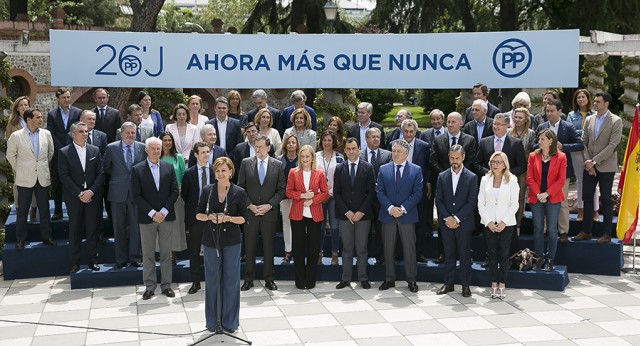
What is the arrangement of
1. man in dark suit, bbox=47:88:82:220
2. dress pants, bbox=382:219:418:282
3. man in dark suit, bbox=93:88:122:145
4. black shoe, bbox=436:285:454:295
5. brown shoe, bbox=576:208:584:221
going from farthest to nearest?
1. brown shoe, bbox=576:208:584:221
2. man in dark suit, bbox=93:88:122:145
3. man in dark suit, bbox=47:88:82:220
4. dress pants, bbox=382:219:418:282
5. black shoe, bbox=436:285:454:295

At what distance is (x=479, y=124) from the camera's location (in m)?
9.05

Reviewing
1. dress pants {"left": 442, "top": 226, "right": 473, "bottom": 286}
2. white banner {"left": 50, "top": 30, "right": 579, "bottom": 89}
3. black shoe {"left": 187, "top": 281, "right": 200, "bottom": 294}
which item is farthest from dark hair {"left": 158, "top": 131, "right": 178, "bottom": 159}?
dress pants {"left": 442, "top": 226, "right": 473, "bottom": 286}

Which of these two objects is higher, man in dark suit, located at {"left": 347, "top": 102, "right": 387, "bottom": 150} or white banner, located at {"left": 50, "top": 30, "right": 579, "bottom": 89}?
white banner, located at {"left": 50, "top": 30, "right": 579, "bottom": 89}

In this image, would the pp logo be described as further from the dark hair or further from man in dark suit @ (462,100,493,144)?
the dark hair

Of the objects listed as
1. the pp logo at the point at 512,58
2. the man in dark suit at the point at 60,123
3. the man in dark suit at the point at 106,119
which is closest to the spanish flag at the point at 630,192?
the pp logo at the point at 512,58

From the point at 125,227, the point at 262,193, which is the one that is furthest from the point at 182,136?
the point at 262,193

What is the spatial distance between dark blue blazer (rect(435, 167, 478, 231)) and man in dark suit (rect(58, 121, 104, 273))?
386 cm

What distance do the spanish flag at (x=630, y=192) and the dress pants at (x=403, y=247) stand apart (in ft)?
8.81

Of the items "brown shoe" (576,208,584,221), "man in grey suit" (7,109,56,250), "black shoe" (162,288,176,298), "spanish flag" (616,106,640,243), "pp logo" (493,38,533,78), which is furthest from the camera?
"brown shoe" (576,208,584,221)

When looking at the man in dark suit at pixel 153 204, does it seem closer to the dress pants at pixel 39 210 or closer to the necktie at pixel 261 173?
the necktie at pixel 261 173

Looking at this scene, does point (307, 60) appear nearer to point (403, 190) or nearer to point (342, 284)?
point (403, 190)

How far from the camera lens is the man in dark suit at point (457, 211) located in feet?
27.2

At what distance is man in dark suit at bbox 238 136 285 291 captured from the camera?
27.9 ft

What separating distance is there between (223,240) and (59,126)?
3648mm
